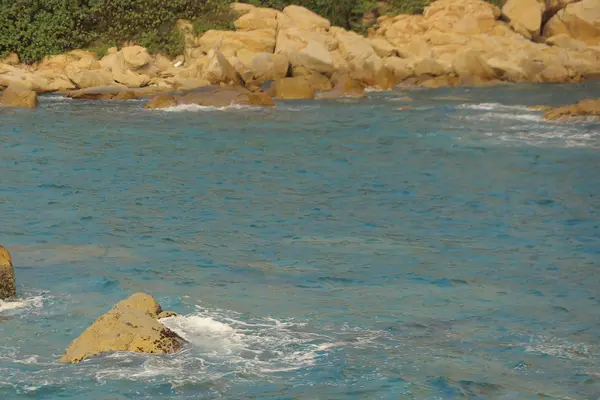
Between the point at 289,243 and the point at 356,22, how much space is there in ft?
133

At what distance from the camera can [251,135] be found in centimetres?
2970

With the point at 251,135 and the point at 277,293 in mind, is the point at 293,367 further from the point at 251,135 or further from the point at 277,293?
the point at 251,135

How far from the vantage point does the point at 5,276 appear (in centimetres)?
1236

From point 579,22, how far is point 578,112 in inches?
873

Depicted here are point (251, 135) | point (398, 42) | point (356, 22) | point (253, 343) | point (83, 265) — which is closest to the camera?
point (253, 343)

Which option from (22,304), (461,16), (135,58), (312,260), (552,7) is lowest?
(135,58)

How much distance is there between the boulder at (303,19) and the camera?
48000mm

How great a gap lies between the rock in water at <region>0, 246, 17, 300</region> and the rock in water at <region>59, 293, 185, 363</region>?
2040 mm

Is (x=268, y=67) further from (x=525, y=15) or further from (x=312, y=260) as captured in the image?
(x=312, y=260)

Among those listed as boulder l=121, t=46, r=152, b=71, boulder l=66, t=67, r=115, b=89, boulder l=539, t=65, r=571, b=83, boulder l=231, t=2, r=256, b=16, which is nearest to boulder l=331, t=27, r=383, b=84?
boulder l=231, t=2, r=256, b=16

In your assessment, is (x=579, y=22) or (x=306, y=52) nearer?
(x=306, y=52)

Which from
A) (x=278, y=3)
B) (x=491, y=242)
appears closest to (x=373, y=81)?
(x=278, y=3)

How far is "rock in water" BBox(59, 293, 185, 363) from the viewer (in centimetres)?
1061

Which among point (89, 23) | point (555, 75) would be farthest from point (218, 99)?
point (555, 75)
